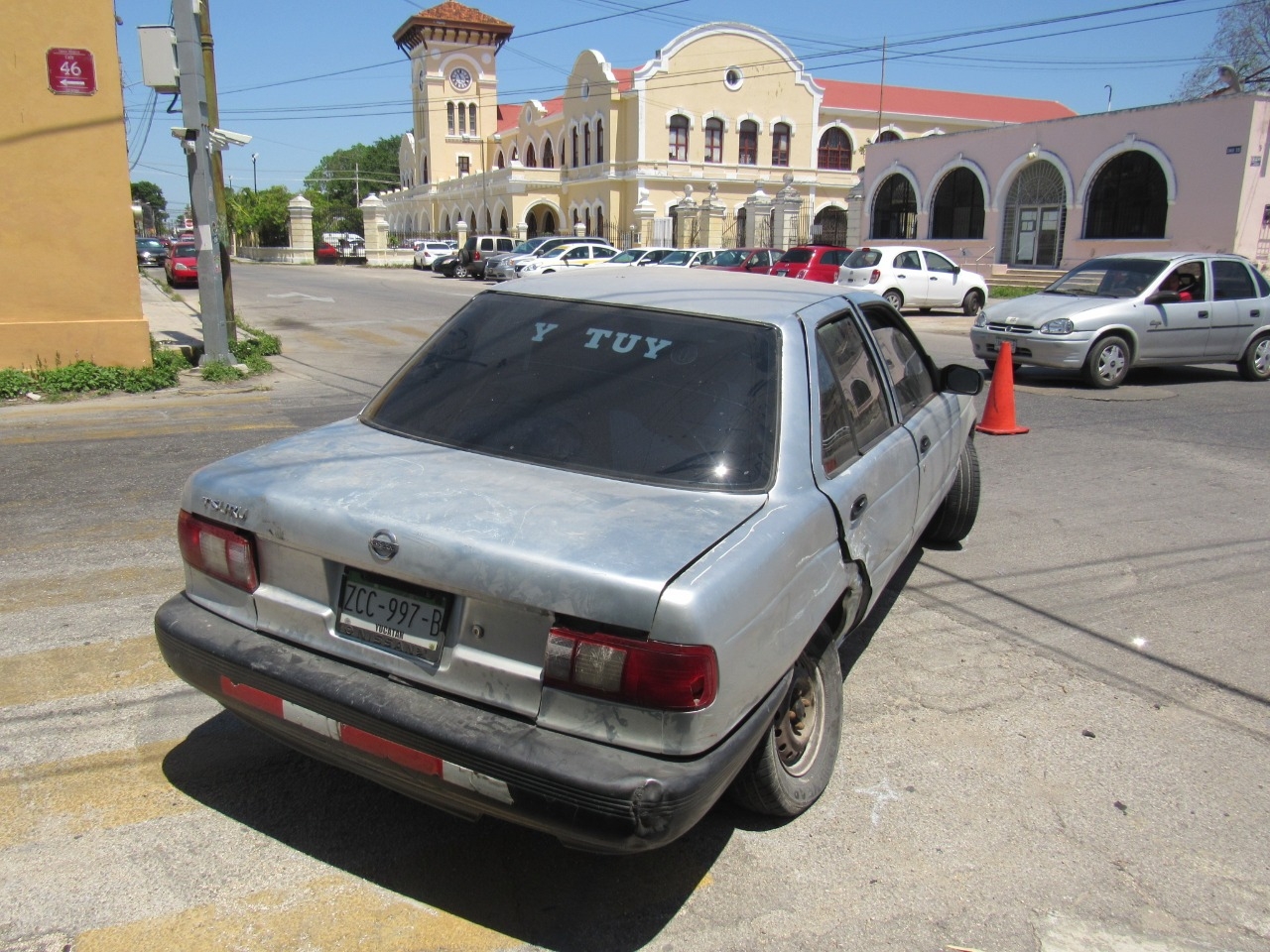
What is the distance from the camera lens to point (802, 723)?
3346 millimetres

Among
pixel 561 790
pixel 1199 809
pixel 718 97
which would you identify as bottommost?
pixel 1199 809

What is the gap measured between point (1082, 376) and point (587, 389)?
35.9 ft

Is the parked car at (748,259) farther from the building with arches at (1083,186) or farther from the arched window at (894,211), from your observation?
the arched window at (894,211)

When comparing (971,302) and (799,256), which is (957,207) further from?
(971,302)

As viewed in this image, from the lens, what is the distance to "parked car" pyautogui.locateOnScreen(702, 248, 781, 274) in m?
29.5

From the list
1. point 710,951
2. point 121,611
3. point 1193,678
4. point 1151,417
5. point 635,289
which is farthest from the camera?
point 1151,417

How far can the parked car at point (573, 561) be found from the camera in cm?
249

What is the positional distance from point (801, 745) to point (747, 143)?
58392mm

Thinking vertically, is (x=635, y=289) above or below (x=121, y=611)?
above

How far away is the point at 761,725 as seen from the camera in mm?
2766

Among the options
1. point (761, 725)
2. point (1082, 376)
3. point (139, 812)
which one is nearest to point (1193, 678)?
point (761, 725)

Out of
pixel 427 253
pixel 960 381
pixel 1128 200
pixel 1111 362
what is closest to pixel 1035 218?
pixel 1128 200

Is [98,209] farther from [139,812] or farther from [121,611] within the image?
[139,812]

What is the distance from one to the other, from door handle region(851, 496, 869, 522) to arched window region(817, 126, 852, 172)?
60455 millimetres
